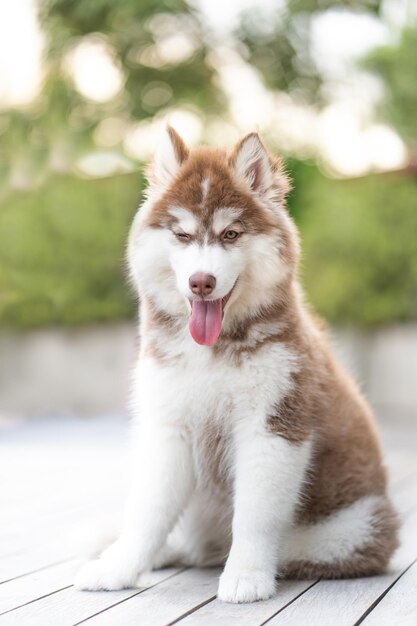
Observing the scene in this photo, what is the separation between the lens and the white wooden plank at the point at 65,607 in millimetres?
1821

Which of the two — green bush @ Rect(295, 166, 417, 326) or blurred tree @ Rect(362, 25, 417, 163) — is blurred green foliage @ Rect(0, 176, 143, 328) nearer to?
green bush @ Rect(295, 166, 417, 326)

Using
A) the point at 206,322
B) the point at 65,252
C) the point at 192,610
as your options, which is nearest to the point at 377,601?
the point at 192,610

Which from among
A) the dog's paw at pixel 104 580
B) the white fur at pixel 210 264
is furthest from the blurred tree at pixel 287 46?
the dog's paw at pixel 104 580

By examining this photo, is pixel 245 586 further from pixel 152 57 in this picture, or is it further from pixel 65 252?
pixel 152 57

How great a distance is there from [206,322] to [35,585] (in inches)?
35.3

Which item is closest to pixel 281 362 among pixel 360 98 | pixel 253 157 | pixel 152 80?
pixel 253 157

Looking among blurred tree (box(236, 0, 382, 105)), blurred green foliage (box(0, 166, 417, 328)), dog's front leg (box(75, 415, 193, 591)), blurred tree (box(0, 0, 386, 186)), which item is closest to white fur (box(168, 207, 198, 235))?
dog's front leg (box(75, 415, 193, 591))

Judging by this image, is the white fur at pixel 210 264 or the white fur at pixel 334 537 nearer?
the white fur at pixel 210 264

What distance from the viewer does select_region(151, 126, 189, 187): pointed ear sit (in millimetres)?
2176

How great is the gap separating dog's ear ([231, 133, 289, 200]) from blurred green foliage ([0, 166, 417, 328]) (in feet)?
17.4

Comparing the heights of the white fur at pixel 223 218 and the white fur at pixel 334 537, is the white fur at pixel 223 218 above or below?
above

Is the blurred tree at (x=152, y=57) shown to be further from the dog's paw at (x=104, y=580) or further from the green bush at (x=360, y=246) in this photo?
the dog's paw at (x=104, y=580)

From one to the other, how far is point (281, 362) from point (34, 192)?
600 cm

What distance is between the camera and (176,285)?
2.09 m
